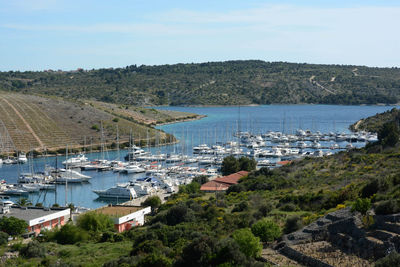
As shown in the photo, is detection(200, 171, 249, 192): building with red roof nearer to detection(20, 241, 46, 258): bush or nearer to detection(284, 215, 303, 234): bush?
detection(284, 215, 303, 234): bush

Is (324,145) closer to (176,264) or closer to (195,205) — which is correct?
(195,205)

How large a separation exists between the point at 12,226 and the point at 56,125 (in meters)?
69.7

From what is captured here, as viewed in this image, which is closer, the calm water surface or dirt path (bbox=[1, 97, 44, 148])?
the calm water surface

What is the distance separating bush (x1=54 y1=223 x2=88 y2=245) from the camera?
27375 mm

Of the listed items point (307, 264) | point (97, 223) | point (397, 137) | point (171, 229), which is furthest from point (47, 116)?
point (307, 264)

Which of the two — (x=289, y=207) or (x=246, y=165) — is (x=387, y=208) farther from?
(x=246, y=165)

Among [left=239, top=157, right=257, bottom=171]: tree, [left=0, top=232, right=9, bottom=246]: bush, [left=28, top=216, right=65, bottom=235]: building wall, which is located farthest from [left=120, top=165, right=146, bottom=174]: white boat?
[left=0, top=232, right=9, bottom=246]: bush

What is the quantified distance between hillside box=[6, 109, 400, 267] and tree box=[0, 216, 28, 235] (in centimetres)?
255

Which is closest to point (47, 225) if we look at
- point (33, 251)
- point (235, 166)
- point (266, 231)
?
point (33, 251)

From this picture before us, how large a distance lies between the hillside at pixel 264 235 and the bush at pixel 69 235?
51 millimetres

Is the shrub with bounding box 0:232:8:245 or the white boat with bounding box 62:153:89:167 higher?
the shrub with bounding box 0:232:8:245

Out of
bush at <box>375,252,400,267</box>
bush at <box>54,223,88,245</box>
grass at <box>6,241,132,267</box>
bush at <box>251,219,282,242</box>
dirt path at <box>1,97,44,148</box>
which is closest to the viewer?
bush at <box>375,252,400,267</box>

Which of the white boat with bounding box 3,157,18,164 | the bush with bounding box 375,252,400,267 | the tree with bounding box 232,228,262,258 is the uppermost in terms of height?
the bush with bounding box 375,252,400,267

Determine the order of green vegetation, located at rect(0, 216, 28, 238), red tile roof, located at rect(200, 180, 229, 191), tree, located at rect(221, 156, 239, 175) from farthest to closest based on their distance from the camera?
tree, located at rect(221, 156, 239, 175), red tile roof, located at rect(200, 180, 229, 191), green vegetation, located at rect(0, 216, 28, 238)
